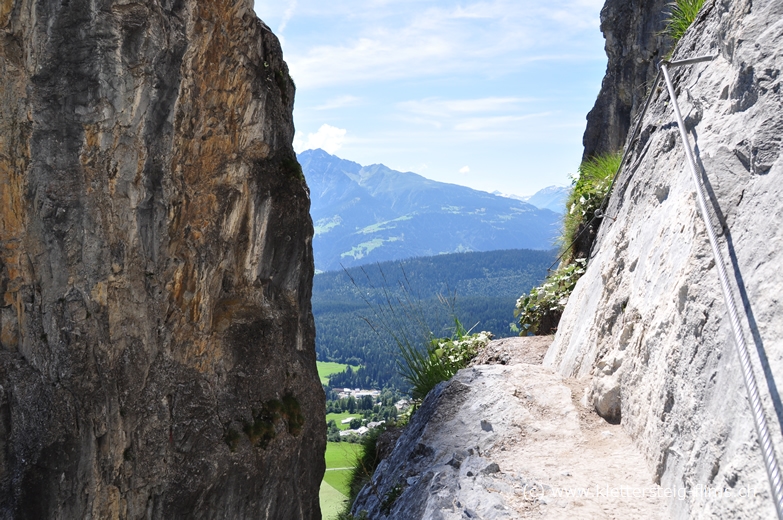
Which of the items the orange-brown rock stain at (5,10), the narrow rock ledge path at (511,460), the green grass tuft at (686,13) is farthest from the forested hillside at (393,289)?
the orange-brown rock stain at (5,10)

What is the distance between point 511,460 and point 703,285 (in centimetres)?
189

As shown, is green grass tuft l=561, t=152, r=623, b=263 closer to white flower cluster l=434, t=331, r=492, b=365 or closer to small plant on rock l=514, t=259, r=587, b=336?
small plant on rock l=514, t=259, r=587, b=336

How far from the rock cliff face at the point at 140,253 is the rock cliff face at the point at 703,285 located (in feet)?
13.3

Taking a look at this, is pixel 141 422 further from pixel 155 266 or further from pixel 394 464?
pixel 394 464

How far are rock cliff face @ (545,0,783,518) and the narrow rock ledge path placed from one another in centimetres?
21

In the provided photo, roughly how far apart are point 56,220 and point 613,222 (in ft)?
18.5

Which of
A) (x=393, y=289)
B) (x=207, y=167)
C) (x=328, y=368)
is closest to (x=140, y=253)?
(x=207, y=167)

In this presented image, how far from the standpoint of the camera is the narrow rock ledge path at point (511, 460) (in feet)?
12.3

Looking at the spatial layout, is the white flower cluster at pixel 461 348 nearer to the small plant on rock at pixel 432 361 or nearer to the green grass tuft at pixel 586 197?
the small plant on rock at pixel 432 361

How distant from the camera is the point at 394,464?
6.04m

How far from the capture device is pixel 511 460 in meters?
4.52

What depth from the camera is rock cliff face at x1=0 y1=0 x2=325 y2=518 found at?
5.90 metres

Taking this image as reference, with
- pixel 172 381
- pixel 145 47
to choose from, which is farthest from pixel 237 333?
pixel 145 47

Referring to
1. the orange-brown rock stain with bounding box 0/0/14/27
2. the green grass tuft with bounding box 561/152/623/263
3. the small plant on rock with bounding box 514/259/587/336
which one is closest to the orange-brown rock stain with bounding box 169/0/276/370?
the orange-brown rock stain with bounding box 0/0/14/27
